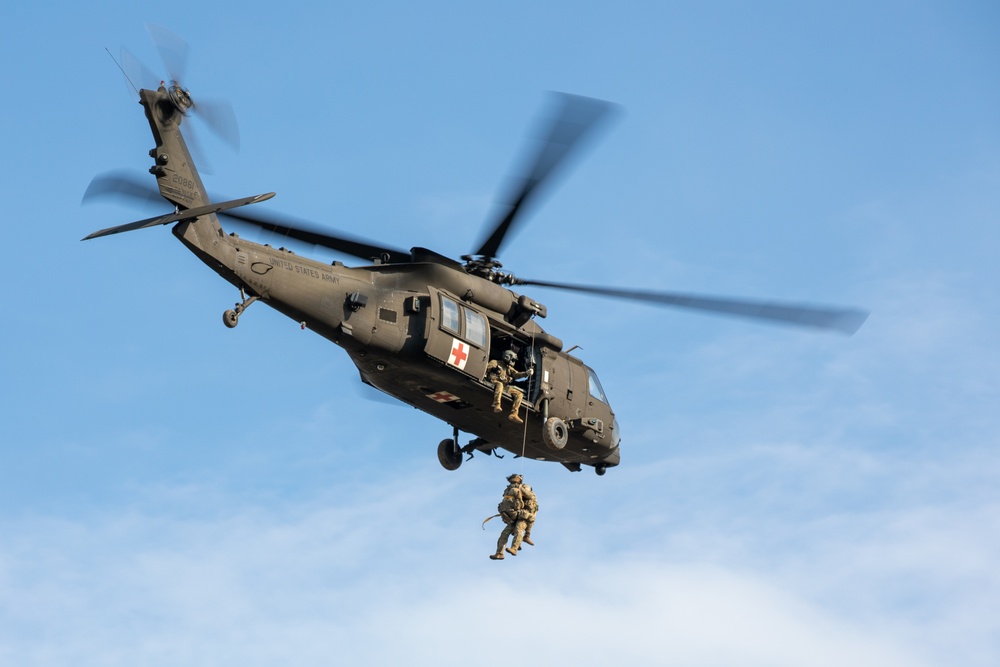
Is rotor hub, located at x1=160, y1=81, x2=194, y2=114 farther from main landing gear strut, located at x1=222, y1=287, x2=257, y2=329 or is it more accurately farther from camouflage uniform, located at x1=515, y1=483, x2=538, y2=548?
camouflage uniform, located at x1=515, y1=483, x2=538, y2=548

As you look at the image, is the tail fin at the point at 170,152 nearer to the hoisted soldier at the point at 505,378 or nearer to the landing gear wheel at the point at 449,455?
the hoisted soldier at the point at 505,378

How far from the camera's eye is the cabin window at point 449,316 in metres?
33.8

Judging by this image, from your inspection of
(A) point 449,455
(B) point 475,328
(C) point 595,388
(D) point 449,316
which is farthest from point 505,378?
(C) point 595,388

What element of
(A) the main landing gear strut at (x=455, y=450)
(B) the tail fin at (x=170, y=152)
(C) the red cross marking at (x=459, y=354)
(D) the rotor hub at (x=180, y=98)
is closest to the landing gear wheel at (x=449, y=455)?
(A) the main landing gear strut at (x=455, y=450)

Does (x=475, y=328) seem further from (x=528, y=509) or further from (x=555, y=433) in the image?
(x=528, y=509)

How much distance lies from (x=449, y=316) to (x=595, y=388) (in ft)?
19.0

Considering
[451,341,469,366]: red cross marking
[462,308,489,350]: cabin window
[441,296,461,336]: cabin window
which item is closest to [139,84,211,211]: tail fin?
[441,296,461,336]: cabin window

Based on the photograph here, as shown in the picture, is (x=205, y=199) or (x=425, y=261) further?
(x=425, y=261)

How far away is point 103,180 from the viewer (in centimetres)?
3198

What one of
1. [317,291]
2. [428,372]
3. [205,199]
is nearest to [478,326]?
[428,372]

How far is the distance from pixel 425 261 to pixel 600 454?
279 inches

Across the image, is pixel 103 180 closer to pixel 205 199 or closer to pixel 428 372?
pixel 205 199

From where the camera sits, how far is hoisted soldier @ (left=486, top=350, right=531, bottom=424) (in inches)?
1371

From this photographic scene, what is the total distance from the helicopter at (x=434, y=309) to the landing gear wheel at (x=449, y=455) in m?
0.02
